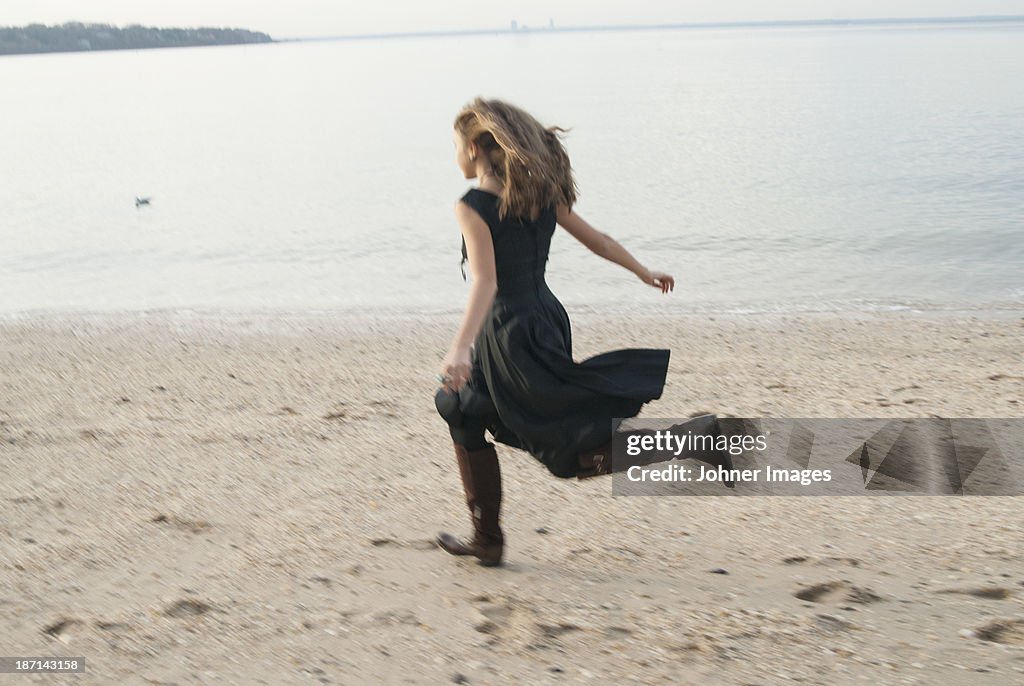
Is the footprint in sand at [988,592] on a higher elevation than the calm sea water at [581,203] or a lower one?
lower

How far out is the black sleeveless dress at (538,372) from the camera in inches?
127

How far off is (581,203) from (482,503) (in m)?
17.6

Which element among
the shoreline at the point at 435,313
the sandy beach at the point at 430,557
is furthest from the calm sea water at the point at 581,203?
the sandy beach at the point at 430,557

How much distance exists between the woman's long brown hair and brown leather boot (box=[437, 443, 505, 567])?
880mm

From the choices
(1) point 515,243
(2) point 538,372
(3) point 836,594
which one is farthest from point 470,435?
(3) point 836,594

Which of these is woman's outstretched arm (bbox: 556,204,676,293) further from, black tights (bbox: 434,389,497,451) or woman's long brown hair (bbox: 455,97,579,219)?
black tights (bbox: 434,389,497,451)

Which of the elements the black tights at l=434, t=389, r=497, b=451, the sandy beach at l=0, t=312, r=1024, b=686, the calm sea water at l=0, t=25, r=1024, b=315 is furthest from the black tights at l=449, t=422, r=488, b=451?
the calm sea water at l=0, t=25, r=1024, b=315

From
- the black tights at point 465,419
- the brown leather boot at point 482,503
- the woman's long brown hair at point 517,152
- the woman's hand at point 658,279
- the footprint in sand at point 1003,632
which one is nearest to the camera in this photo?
the footprint in sand at point 1003,632

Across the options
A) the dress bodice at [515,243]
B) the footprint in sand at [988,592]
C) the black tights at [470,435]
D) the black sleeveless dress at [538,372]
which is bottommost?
the footprint in sand at [988,592]

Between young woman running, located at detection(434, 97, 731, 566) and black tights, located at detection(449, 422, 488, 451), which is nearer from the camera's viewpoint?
young woman running, located at detection(434, 97, 731, 566)

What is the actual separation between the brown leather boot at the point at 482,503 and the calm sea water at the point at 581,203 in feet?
23.0

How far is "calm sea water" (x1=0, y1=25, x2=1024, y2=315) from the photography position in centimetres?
1212

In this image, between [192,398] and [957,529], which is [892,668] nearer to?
[957,529]

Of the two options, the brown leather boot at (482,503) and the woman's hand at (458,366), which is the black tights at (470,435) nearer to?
the brown leather boot at (482,503)
